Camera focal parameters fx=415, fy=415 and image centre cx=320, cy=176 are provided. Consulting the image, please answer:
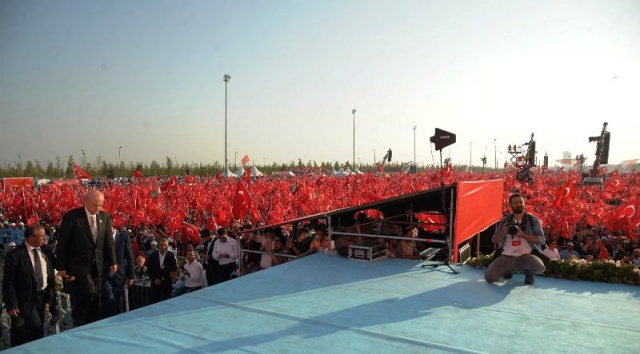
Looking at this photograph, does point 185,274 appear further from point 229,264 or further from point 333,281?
point 333,281

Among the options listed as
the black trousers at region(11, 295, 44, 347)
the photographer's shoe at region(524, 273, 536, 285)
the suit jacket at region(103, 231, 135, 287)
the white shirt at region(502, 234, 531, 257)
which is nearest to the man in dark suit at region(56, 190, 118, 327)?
the black trousers at region(11, 295, 44, 347)

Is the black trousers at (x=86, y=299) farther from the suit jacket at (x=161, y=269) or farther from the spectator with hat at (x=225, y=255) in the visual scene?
the spectator with hat at (x=225, y=255)

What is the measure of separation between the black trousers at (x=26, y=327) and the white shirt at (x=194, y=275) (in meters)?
2.59

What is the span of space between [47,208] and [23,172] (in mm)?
66675

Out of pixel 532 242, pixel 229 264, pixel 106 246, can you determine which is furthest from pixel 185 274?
pixel 532 242

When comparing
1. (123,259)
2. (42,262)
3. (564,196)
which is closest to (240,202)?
(123,259)

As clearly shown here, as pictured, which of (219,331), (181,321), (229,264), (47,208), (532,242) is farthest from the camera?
(47,208)

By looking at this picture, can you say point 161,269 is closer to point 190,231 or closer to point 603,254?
point 190,231

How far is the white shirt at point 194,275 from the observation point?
7.39m

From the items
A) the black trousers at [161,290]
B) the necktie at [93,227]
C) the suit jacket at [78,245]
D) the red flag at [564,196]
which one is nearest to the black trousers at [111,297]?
the black trousers at [161,290]

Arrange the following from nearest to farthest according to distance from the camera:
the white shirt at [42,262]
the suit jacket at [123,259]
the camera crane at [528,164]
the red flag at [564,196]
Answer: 1. the white shirt at [42,262]
2. the suit jacket at [123,259]
3. the red flag at [564,196]
4. the camera crane at [528,164]

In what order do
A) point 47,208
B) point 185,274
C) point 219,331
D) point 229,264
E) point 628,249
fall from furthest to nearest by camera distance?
1. point 47,208
2. point 628,249
3. point 229,264
4. point 185,274
5. point 219,331

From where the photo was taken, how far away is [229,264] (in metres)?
8.29

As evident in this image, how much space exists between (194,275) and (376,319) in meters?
4.29
